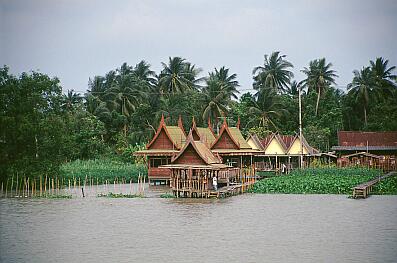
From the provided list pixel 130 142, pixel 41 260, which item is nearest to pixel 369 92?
pixel 130 142

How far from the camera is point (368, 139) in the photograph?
40812 millimetres

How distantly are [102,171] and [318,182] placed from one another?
41.8ft

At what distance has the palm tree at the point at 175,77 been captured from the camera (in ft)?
157

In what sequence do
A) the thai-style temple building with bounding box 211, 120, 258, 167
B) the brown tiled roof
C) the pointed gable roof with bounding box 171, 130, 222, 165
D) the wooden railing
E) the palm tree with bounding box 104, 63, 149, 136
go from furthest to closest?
the palm tree with bounding box 104, 63, 149, 136 < the brown tiled roof < the wooden railing < the thai-style temple building with bounding box 211, 120, 258, 167 < the pointed gable roof with bounding box 171, 130, 222, 165

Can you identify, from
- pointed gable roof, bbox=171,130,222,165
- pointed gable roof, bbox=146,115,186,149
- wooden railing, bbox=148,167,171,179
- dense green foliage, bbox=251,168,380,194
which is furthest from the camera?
wooden railing, bbox=148,167,171,179

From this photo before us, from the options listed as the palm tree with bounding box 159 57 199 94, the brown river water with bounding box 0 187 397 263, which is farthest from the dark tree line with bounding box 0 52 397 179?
the brown river water with bounding box 0 187 397 263

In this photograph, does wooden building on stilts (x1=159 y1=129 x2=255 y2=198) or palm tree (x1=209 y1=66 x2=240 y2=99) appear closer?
wooden building on stilts (x1=159 y1=129 x2=255 y2=198)

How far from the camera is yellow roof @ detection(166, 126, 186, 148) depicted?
103 feet

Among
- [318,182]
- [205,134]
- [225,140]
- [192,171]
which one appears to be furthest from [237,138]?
[192,171]

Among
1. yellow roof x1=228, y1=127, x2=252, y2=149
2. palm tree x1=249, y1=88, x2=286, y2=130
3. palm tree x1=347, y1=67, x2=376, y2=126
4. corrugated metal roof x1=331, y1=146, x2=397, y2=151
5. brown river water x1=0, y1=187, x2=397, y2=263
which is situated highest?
palm tree x1=347, y1=67, x2=376, y2=126

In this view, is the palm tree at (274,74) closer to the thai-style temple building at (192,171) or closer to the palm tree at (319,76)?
the palm tree at (319,76)

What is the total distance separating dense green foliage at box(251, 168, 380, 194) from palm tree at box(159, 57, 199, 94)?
1845cm

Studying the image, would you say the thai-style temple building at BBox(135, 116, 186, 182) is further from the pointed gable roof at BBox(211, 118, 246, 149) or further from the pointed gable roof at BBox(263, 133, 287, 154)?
the pointed gable roof at BBox(263, 133, 287, 154)

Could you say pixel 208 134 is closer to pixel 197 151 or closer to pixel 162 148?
pixel 162 148
